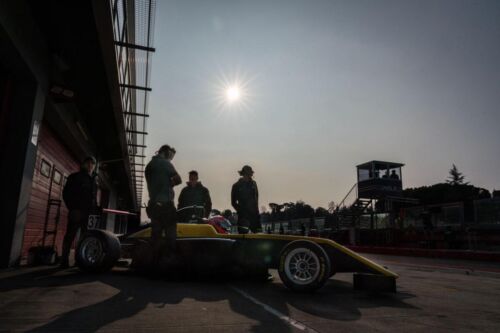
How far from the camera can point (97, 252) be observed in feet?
17.7

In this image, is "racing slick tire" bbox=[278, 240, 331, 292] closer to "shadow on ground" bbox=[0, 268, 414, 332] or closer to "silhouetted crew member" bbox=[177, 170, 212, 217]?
"shadow on ground" bbox=[0, 268, 414, 332]

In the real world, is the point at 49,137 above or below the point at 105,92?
below

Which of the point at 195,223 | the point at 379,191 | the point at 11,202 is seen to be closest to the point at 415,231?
the point at 379,191

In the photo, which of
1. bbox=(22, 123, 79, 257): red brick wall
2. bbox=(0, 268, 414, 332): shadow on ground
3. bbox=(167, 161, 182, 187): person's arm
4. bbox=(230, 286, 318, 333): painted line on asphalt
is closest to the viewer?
bbox=(230, 286, 318, 333): painted line on asphalt

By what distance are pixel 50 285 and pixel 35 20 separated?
4343 mm

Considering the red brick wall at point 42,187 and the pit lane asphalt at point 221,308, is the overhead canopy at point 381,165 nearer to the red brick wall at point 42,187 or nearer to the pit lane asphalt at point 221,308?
the red brick wall at point 42,187

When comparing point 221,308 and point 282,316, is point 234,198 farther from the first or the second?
point 282,316

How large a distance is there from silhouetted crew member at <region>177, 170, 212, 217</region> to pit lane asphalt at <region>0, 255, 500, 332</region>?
2.50 m

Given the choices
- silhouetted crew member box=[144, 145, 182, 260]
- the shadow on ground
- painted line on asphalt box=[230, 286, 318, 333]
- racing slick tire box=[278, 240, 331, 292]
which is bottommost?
the shadow on ground

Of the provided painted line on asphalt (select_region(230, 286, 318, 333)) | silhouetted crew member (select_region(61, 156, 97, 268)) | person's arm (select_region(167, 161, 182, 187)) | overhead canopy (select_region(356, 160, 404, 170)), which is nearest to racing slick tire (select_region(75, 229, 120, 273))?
silhouetted crew member (select_region(61, 156, 97, 268))

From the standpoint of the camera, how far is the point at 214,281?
489 centimetres

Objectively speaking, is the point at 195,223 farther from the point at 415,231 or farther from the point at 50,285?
the point at 415,231

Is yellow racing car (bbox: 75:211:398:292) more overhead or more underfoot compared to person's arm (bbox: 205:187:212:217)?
more underfoot

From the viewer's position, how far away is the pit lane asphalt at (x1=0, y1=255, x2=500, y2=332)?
2518mm
